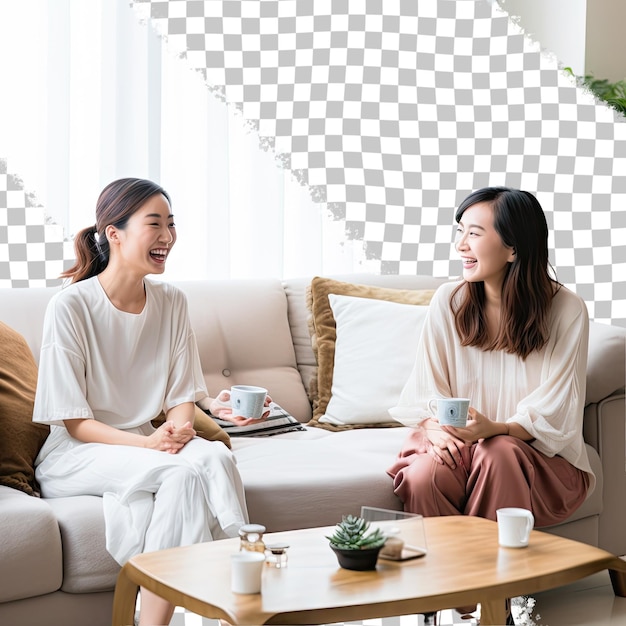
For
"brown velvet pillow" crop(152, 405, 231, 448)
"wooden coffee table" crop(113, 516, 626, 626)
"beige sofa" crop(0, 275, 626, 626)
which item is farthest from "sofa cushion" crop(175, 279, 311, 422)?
"wooden coffee table" crop(113, 516, 626, 626)

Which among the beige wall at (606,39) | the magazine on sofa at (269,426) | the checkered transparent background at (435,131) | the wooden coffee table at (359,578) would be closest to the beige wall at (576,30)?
the beige wall at (606,39)

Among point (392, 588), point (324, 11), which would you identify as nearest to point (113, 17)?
point (324, 11)

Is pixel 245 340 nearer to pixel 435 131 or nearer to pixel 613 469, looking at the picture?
pixel 613 469

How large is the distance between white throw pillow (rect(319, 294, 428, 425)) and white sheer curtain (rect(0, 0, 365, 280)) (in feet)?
2.39

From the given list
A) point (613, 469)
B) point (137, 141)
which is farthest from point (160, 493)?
point (137, 141)

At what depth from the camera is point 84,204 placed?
341 centimetres

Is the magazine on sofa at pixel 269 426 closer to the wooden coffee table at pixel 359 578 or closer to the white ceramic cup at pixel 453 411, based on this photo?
the white ceramic cup at pixel 453 411

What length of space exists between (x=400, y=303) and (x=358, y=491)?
0.94 metres

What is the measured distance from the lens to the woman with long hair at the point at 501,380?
2.46 m

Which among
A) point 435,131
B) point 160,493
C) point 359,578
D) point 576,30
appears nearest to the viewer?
point 359,578

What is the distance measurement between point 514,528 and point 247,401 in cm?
68

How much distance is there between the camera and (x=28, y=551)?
2043mm

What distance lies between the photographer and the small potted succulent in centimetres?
171

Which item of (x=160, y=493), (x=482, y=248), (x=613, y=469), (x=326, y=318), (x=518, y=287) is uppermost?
(x=482, y=248)
